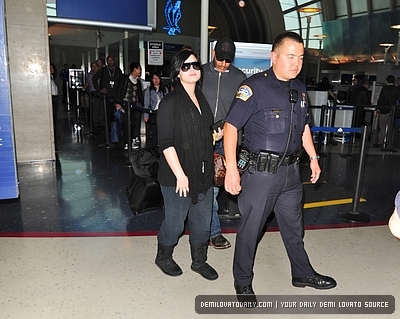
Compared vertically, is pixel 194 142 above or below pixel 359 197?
above

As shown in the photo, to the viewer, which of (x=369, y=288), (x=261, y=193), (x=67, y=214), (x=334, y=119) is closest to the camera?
(x=261, y=193)

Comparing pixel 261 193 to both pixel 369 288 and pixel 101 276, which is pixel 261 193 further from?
pixel 101 276

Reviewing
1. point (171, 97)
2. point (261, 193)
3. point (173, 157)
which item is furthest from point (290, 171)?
point (171, 97)

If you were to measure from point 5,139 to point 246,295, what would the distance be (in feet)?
9.85

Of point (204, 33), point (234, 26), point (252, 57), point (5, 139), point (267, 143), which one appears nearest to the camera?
point (267, 143)

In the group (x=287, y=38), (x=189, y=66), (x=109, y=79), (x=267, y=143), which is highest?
(x=287, y=38)

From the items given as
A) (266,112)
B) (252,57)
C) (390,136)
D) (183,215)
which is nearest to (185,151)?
(183,215)

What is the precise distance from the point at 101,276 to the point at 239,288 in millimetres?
1044

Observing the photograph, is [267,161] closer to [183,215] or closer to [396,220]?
[183,215]

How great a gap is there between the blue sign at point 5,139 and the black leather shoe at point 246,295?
2852mm

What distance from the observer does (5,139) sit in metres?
4.00

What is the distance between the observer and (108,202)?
14.8ft

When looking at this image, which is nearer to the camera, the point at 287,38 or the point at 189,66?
the point at 287,38

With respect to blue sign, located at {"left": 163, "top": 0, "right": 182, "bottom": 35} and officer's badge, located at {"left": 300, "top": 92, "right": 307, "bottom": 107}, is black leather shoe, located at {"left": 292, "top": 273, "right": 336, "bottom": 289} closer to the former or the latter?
officer's badge, located at {"left": 300, "top": 92, "right": 307, "bottom": 107}
